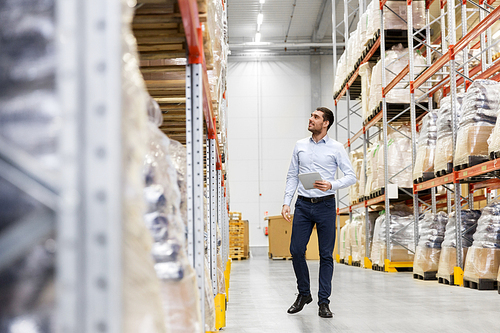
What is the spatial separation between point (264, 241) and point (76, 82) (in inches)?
764

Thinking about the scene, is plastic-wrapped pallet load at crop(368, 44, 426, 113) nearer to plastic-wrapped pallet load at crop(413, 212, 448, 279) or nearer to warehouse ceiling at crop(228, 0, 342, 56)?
plastic-wrapped pallet load at crop(413, 212, 448, 279)

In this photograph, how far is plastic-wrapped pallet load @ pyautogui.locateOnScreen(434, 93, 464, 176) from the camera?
7.23 metres

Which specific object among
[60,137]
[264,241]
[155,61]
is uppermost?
[155,61]

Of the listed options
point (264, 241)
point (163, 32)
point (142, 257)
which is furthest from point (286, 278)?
point (264, 241)

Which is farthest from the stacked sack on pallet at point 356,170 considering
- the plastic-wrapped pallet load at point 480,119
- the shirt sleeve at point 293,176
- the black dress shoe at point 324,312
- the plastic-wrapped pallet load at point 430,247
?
the black dress shoe at point 324,312

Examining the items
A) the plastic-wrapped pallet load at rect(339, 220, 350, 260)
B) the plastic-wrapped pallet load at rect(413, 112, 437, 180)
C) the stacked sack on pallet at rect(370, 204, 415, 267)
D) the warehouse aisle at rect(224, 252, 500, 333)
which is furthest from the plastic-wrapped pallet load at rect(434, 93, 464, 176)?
the plastic-wrapped pallet load at rect(339, 220, 350, 260)

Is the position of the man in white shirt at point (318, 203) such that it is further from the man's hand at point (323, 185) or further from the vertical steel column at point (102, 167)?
the vertical steel column at point (102, 167)

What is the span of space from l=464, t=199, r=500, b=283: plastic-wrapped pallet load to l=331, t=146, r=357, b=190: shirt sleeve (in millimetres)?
2351

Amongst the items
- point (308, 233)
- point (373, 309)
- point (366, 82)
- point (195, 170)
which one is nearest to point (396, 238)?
point (366, 82)

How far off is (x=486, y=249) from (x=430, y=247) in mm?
1883

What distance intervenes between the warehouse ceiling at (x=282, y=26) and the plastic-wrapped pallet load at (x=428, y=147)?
11.2 meters

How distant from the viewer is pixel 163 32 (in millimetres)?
2488

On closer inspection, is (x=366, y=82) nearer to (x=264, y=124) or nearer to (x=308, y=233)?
(x=308, y=233)

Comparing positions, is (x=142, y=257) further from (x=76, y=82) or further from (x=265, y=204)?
(x=265, y=204)
